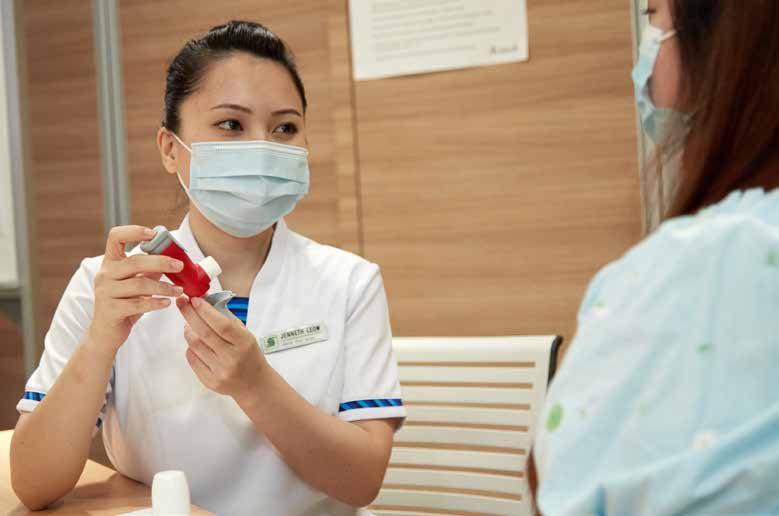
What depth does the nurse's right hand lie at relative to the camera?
1.10 meters

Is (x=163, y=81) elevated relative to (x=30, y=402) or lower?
elevated

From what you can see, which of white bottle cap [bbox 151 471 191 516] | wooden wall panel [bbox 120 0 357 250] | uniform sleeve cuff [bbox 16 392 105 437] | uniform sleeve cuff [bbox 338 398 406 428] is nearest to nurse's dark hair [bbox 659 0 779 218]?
white bottle cap [bbox 151 471 191 516]

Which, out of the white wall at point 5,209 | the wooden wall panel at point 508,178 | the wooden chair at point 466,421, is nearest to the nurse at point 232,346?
the wooden chair at point 466,421

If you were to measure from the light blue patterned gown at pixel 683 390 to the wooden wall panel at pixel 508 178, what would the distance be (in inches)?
59.5

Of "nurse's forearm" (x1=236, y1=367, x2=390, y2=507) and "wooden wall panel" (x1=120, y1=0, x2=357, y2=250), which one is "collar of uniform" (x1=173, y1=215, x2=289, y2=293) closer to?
"nurse's forearm" (x1=236, y1=367, x2=390, y2=507)

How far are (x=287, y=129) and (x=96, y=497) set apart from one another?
702 mm

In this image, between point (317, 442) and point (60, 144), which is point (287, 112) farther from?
point (60, 144)

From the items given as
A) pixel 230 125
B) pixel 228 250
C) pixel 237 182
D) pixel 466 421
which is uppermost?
pixel 230 125

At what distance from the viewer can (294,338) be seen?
1326 mm

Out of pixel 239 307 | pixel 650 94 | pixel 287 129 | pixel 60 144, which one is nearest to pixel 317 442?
pixel 239 307

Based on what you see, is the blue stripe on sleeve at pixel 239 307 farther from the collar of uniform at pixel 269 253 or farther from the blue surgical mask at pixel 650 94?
the blue surgical mask at pixel 650 94

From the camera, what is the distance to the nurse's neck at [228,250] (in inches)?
55.1

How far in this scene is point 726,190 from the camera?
2.01ft

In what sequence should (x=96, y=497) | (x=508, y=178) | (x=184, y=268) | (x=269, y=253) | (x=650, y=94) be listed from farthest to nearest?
(x=508, y=178) < (x=269, y=253) < (x=96, y=497) < (x=184, y=268) < (x=650, y=94)
